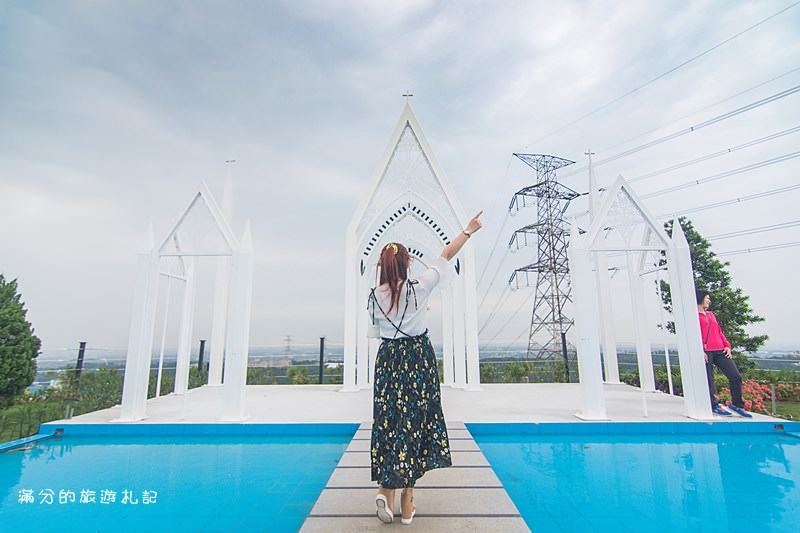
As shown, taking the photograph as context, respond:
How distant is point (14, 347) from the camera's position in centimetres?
564

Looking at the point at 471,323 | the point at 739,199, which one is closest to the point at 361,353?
the point at 471,323

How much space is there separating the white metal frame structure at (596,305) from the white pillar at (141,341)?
6.19 m

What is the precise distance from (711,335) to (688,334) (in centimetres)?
57

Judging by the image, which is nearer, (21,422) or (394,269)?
(394,269)

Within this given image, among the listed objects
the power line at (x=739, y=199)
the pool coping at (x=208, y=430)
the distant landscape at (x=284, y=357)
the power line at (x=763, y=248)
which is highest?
the power line at (x=739, y=199)

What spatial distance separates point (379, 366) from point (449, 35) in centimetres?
843

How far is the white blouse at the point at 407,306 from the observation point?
1.99m

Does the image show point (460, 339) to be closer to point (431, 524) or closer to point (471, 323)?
point (471, 323)

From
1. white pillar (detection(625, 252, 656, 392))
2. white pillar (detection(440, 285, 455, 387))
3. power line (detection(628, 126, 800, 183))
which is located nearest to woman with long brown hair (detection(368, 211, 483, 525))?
white pillar (detection(625, 252, 656, 392))

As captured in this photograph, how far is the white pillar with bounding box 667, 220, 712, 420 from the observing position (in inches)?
195

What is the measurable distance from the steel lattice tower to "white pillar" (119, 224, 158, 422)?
774 inches

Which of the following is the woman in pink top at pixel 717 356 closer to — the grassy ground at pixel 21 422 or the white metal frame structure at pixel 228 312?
the white metal frame structure at pixel 228 312

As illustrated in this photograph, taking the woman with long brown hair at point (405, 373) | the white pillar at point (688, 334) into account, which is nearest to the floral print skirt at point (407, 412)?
the woman with long brown hair at point (405, 373)

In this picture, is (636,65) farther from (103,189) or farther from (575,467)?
(103,189)
